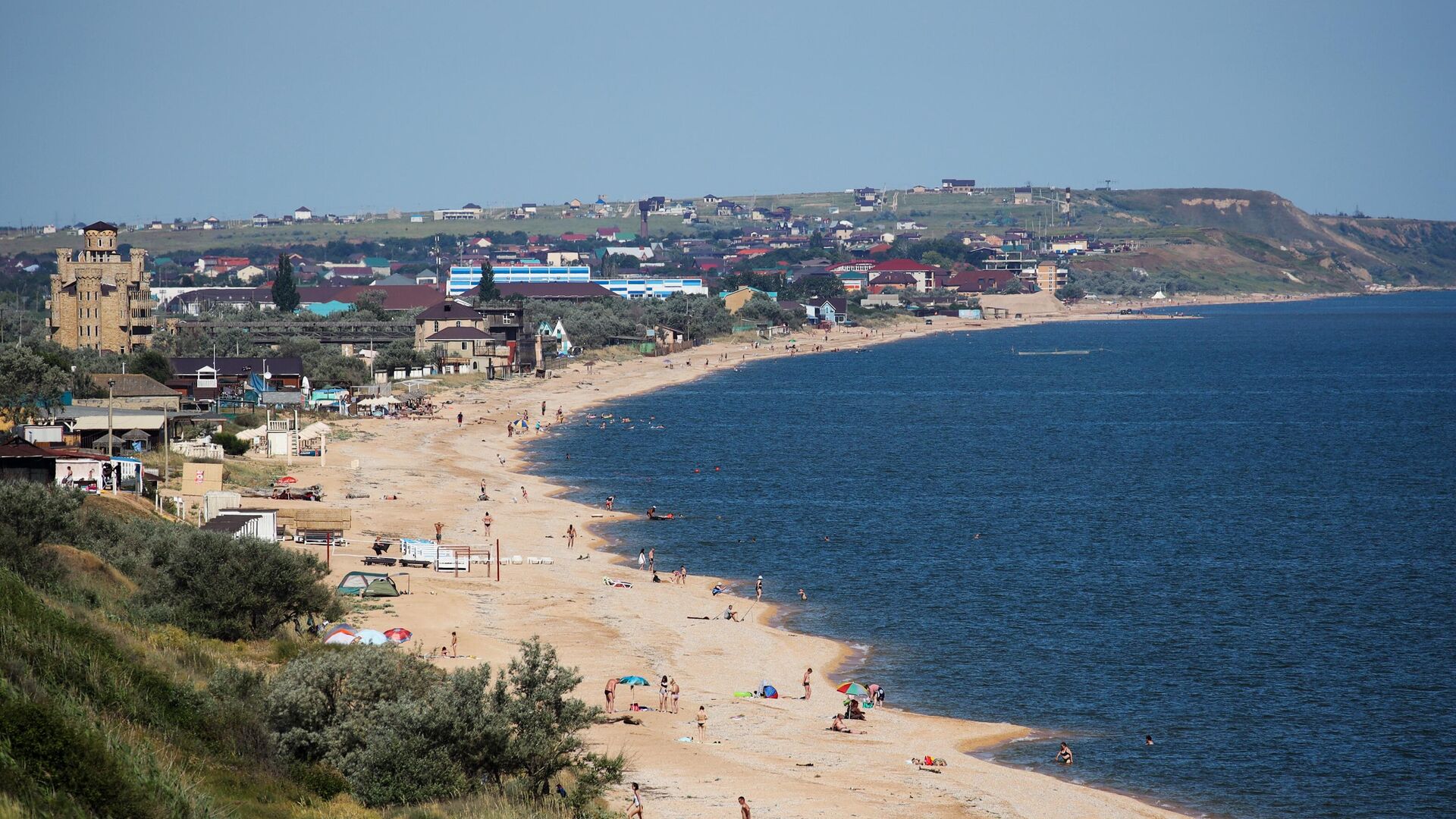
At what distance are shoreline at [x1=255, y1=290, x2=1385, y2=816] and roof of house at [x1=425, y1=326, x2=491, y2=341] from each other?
4004 centimetres

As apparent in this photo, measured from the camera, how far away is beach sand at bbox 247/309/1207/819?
23.8 meters

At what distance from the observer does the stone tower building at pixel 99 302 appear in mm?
92938

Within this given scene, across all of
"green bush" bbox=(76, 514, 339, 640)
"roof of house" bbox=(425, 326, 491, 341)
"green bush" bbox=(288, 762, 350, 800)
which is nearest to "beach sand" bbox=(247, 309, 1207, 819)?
"green bush" bbox=(76, 514, 339, 640)

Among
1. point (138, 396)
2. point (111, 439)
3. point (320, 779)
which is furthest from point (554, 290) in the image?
point (320, 779)

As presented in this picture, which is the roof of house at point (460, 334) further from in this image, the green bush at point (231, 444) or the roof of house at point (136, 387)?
the green bush at point (231, 444)

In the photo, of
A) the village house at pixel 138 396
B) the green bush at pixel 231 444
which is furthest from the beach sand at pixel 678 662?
the village house at pixel 138 396

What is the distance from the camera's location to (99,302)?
93125 millimetres

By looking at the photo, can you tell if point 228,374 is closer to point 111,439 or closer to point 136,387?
point 136,387

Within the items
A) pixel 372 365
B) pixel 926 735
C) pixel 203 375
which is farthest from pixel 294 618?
pixel 372 365

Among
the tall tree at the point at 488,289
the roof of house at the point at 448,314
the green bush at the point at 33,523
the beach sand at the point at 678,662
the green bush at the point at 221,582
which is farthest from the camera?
the tall tree at the point at 488,289

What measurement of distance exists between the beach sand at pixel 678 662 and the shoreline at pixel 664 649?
0.05m

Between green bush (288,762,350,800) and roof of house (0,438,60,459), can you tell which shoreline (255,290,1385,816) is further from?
roof of house (0,438,60,459)

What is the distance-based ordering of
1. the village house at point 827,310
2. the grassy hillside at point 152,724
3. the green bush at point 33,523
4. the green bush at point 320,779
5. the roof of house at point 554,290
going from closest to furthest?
the grassy hillside at point 152,724, the green bush at point 320,779, the green bush at point 33,523, the roof of house at point 554,290, the village house at point 827,310

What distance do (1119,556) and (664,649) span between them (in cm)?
1862
